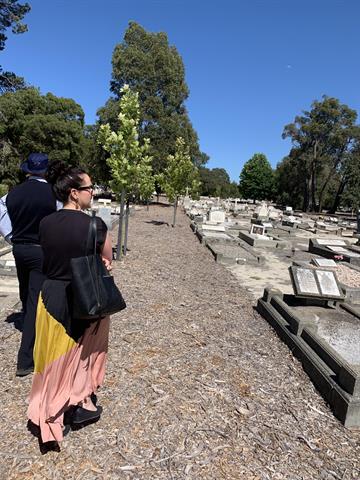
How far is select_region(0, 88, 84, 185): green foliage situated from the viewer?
99.5 feet

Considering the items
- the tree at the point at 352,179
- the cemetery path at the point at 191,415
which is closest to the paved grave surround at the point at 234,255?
the cemetery path at the point at 191,415

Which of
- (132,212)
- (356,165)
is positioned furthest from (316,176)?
(132,212)

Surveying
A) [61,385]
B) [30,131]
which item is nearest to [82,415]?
[61,385]

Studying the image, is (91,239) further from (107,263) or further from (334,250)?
(334,250)

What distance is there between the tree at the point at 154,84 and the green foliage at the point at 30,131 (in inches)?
142

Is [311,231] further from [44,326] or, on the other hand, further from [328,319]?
[44,326]

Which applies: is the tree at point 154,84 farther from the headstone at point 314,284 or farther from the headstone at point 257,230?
the headstone at point 314,284

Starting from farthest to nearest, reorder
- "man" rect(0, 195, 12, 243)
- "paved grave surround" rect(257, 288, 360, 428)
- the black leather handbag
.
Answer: "man" rect(0, 195, 12, 243)
"paved grave surround" rect(257, 288, 360, 428)
the black leather handbag

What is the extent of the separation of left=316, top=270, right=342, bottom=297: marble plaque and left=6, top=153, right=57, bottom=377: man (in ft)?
14.9

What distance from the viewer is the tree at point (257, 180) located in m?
74.6

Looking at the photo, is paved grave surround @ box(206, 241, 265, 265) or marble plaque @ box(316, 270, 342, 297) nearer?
marble plaque @ box(316, 270, 342, 297)

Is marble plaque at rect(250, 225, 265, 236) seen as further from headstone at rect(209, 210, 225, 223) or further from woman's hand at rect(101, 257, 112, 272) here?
woman's hand at rect(101, 257, 112, 272)

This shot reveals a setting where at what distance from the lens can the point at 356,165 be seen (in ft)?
146

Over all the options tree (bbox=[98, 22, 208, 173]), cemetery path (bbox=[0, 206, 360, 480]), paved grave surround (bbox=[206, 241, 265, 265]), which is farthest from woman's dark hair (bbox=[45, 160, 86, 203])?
tree (bbox=[98, 22, 208, 173])
